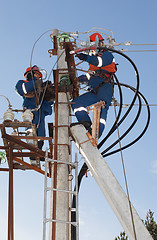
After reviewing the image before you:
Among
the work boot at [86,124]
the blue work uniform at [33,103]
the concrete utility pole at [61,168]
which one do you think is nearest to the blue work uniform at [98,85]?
the work boot at [86,124]

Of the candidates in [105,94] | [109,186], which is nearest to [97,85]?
[105,94]

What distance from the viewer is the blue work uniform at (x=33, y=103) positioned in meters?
9.83

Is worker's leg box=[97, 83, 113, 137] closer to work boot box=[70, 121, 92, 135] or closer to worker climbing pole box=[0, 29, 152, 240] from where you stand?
worker climbing pole box=[0, 29, 152, 240]

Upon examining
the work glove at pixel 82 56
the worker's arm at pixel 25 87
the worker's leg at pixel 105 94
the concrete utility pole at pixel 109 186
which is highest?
the work glove at pixel 82 56

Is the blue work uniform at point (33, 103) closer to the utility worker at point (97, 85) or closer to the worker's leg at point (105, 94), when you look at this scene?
the utility worker at point (97, 85)

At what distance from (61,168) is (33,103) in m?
2.31

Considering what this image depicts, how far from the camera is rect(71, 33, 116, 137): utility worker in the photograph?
929 centimetres

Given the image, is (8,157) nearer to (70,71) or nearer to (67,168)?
(67,168)

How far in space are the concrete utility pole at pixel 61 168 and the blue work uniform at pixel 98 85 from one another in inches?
13.2

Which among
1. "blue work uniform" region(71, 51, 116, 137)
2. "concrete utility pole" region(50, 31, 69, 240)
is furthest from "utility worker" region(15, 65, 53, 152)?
"blue work uniform" region(71, 51, 116, 137)

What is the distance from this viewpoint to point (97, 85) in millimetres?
9781

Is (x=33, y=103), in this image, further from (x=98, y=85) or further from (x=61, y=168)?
(x=61, y=168)

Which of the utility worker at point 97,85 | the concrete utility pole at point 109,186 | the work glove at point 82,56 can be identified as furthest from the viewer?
the work glove at point 82,56

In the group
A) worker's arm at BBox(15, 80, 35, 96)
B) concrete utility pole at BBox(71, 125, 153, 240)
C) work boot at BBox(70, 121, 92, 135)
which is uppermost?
worker's arm at BBox(15, 80, 35, 96)
